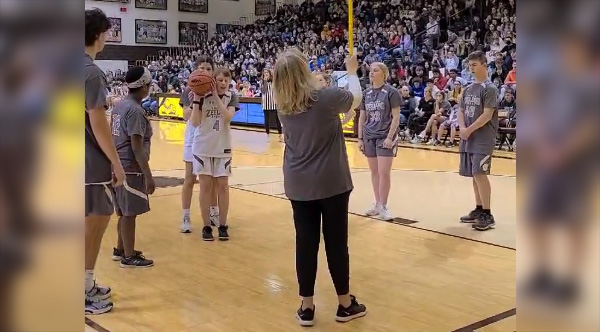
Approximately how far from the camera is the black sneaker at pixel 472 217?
6062 mm

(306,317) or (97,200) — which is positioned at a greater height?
(97,200)

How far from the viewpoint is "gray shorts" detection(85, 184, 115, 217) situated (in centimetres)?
364

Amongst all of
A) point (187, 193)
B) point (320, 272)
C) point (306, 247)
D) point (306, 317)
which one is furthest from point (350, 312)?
point (187, 193)

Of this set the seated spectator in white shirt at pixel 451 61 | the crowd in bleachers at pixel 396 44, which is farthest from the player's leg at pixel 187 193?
the seated spectator in white shirt at pixel 451 61

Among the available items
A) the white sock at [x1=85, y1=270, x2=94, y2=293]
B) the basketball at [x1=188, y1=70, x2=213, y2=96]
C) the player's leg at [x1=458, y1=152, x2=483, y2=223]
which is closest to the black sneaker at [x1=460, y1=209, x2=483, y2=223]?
the player's leg at [x1=458, y1=152, x2=483, y2=223]

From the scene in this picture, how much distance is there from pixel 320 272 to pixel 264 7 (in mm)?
29288

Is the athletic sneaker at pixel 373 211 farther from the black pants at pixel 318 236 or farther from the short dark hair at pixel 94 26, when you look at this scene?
the short dark hair at pixel 94 26

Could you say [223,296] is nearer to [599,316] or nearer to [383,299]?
[383,299]

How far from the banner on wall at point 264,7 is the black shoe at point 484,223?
90.4 ft

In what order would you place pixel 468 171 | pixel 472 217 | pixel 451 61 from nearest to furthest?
1. pixel 468 171
2. pixel 472 217
3. pixel 451 61

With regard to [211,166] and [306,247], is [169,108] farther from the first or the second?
[306,247]

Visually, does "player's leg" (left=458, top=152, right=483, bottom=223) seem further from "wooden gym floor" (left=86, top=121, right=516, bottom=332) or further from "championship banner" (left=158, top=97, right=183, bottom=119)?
"championship banner" (left=158, top=97, right=183, bottom=119)

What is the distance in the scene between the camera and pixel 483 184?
5.89 metres

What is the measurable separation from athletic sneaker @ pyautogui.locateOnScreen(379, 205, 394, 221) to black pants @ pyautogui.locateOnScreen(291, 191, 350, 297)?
2.77m
